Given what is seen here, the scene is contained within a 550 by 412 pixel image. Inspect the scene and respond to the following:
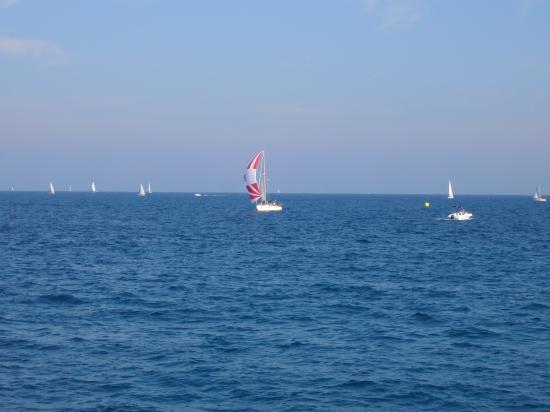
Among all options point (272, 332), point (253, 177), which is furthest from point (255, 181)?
point (272, 332)

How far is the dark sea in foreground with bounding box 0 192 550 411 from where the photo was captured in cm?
2144

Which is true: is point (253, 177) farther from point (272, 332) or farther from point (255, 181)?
point (272, 332)

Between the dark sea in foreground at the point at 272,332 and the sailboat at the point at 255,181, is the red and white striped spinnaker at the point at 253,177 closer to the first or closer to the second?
the sailboat at the point at 255,181

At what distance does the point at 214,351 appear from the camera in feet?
85.9

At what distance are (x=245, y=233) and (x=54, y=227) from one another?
2749 centimetres

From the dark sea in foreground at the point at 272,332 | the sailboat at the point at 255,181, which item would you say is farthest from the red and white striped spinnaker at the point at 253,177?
the dark sea in foreground at the point at 272,332

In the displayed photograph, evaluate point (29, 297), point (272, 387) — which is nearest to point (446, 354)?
point (272, 387)

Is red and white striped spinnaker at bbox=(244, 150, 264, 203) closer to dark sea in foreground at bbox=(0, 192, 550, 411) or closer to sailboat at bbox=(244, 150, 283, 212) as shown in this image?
sailboat at bbox=(244, 150, 283, 212)

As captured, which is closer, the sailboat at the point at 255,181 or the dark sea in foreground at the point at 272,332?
the dark sea in foreground at the point at 272,332

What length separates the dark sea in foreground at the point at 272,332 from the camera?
2144cm

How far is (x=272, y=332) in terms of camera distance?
2948 centimetres

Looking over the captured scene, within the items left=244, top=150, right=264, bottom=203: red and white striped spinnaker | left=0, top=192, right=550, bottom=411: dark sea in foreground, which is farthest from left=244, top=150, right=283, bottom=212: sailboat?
left=0, top=192, right=550, bottom=411: dark sea in foreground

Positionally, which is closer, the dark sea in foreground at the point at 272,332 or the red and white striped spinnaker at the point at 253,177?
the dark sea in foreground at the point at 272,332

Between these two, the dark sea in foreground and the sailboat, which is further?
the sailboat
